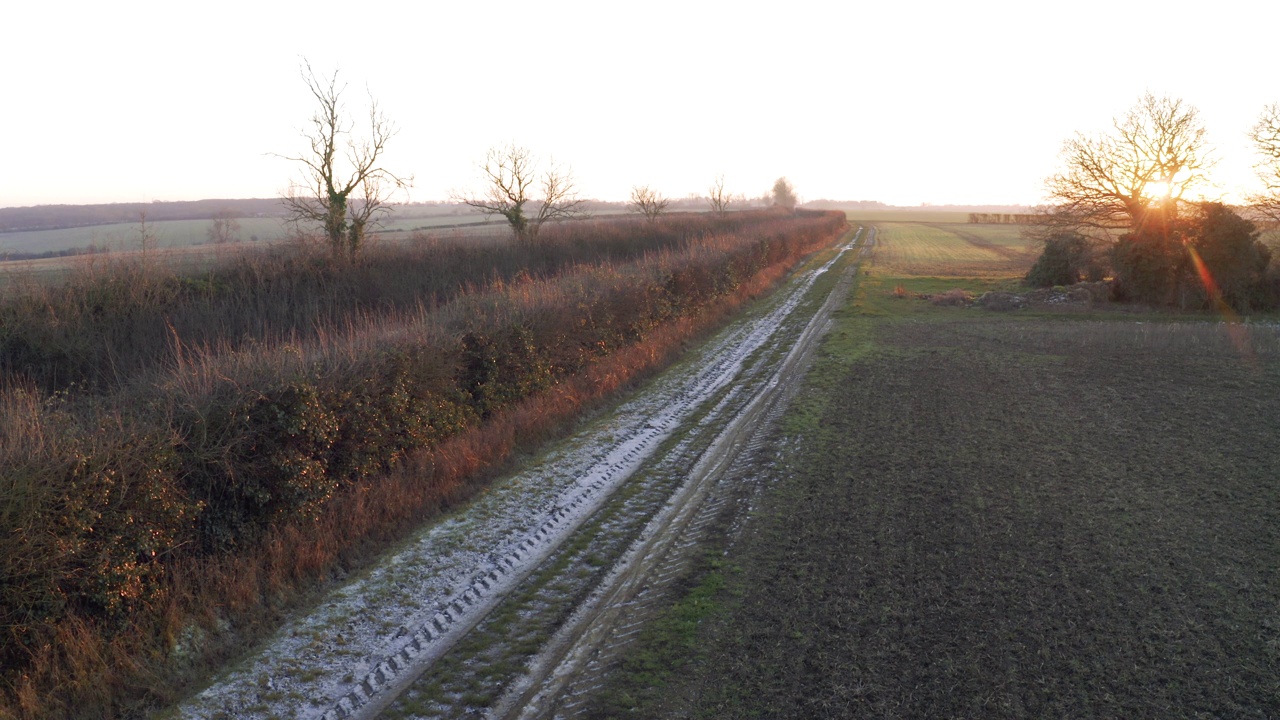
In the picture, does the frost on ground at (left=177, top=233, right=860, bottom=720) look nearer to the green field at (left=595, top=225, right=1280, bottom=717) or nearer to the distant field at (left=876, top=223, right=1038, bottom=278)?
the green field at (left=595, top=225, right=1280, bottom=717)

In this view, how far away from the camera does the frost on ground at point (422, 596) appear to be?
4.88 m

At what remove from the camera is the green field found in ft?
15.1

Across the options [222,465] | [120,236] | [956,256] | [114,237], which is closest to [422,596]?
[222,465]

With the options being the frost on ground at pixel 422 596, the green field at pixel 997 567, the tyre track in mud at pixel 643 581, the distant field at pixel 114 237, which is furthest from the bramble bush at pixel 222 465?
the green field at pixel 997 567

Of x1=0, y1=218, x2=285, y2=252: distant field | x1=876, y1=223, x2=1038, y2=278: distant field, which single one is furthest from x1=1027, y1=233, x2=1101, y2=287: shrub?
x1=0, y1=218, x2=285, y2=252: distant field

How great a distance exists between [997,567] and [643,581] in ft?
9.70

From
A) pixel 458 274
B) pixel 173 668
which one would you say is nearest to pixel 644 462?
pixel 173 668

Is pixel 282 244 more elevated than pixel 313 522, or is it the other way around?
pixel 282 244

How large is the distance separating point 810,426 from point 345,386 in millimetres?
6305

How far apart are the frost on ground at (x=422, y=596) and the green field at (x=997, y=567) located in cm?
161

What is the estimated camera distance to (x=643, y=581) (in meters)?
6.27

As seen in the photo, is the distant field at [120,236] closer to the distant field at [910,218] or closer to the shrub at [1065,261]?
the shrub at [1065,261]

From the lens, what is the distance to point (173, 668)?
204 inches

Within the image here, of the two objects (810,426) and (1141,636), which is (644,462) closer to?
(810,426)
